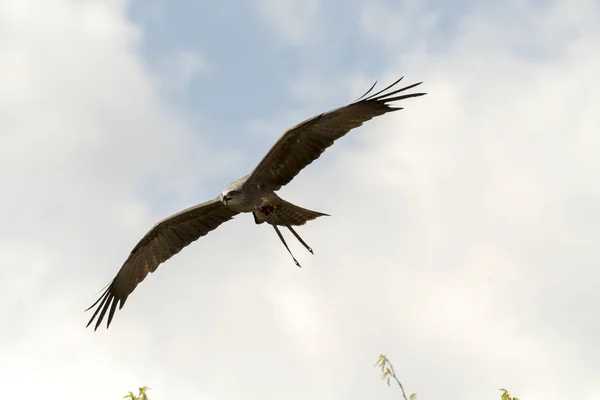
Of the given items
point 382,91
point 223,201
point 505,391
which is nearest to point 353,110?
point 382,91

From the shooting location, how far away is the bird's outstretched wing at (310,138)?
10320 millimetres

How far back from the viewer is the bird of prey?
1038cm

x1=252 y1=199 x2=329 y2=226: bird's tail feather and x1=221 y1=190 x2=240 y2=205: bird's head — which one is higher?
x1=221 y1=190 x2=240 y2=205: bird's head

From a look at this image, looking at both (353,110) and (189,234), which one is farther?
(189,234)

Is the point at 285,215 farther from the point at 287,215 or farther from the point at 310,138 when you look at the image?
the point at 310,138

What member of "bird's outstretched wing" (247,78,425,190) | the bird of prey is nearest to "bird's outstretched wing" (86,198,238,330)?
the bird of prey

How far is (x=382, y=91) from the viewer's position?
1025 centimetres

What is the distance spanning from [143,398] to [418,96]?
5641 mm

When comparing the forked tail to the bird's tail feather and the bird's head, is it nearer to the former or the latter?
the bird's tail feather

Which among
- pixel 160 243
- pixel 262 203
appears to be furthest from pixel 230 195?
pixel 160 243

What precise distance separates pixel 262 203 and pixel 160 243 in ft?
8.56

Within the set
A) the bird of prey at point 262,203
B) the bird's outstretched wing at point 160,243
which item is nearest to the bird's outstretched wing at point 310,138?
the bird of prey at point 262,203

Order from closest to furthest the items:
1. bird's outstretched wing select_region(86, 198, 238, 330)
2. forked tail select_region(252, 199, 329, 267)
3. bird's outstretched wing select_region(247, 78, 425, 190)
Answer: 1. bird's outstretched wing select_region(247, 78, 425, 190)
2. forked tail select_region(252, 199, 329, 267)
3. bird's outstretched wing select_region(86, 198, 238, 330)

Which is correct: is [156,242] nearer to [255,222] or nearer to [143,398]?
[255,222]
